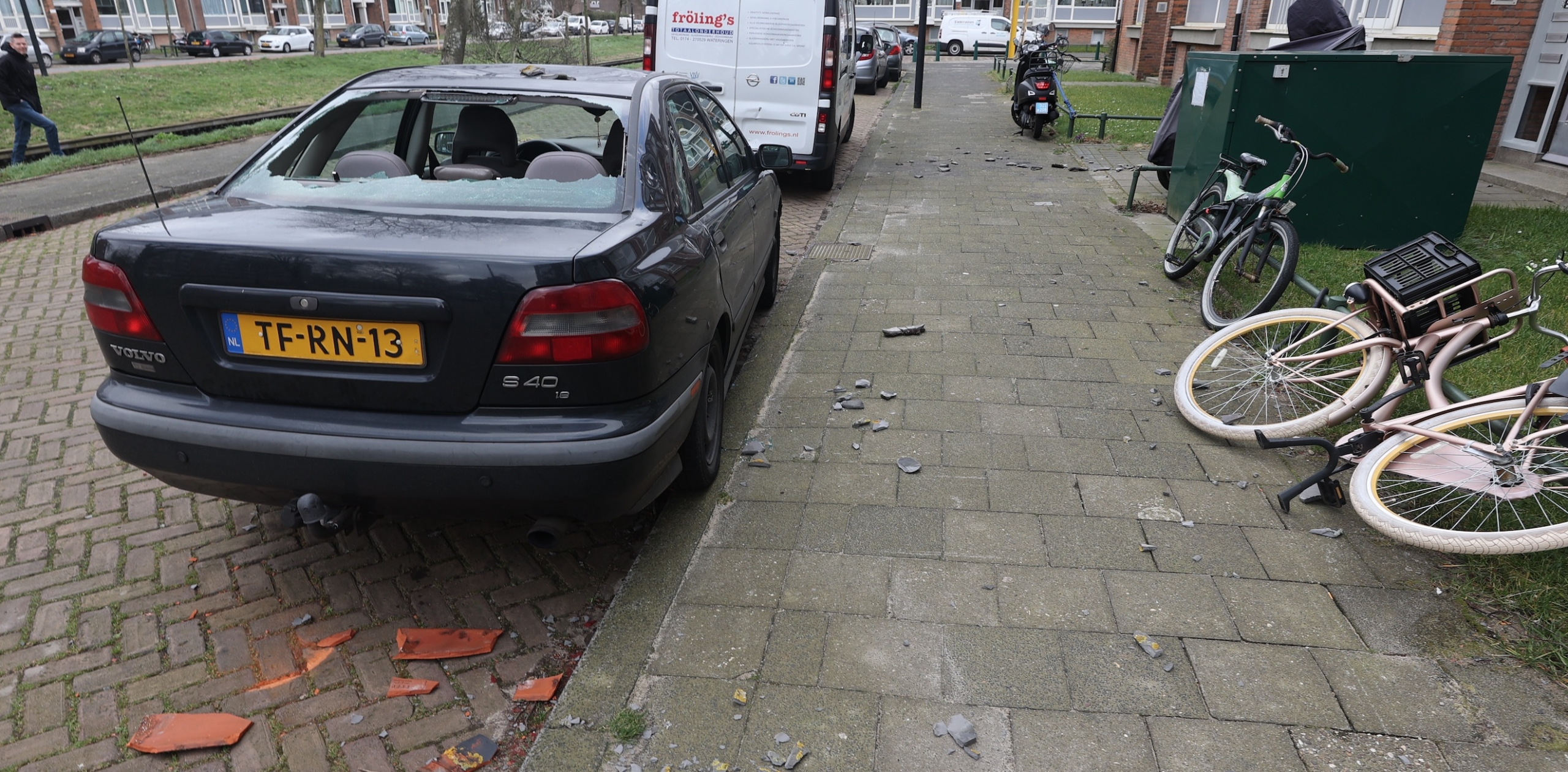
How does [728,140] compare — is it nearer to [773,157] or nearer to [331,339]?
[773,157]

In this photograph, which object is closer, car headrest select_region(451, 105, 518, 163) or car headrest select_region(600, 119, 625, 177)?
car headrest select_region(600, 119, 625, 177)

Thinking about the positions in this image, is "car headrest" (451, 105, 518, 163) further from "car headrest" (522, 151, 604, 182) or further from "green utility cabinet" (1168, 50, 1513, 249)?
"green utility cabinet" (1168, 50, 1513, 249)

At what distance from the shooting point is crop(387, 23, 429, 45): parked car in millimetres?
58125

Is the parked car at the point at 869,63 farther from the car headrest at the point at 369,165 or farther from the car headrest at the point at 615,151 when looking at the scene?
the car headrest at the point at 369,165

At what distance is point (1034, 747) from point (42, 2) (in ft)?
214

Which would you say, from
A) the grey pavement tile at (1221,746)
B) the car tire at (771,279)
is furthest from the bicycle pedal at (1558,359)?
the car tire at (771,279)

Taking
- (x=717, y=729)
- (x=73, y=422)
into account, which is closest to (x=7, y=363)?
(x=73, y=422)

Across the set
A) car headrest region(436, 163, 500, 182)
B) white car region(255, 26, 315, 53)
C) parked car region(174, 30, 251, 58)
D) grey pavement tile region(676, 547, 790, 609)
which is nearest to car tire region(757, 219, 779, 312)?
car headrest region(436, 163, 500, 182)

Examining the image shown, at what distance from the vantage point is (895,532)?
3.49 meters

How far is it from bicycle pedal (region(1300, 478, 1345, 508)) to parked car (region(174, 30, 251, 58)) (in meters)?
54.4

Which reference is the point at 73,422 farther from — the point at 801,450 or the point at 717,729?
the point at 717,729

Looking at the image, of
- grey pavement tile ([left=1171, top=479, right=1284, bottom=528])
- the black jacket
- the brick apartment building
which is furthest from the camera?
the black jacket

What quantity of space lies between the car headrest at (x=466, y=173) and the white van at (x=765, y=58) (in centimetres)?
631

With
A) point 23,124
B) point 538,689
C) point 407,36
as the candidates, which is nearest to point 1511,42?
point 538,689
